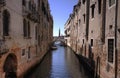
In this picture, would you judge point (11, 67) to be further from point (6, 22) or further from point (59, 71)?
point (59, 71)

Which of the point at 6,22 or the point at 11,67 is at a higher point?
the point at 6,22

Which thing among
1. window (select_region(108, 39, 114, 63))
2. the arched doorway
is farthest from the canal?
window (select_region(108, 39, 114, 63))

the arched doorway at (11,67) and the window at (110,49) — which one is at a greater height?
the window at (110,49)

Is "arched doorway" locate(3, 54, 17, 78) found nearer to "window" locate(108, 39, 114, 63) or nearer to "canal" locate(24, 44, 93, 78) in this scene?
"canal" locate(24, 44, 93, 78)

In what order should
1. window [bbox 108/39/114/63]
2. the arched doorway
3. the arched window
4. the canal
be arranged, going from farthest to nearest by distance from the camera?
1. the canal
2. the arched doorway
3. window [bbox 108/39/114/63]
4. the arched window

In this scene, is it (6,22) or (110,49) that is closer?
(6,22)

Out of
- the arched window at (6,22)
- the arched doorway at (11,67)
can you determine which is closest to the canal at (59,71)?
the arched doorway at (11,67)

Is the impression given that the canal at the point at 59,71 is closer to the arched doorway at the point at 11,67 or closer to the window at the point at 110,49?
the arched doorway at the point at 11,67

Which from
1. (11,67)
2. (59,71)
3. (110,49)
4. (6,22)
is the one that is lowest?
(59,71)

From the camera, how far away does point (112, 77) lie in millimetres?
11734

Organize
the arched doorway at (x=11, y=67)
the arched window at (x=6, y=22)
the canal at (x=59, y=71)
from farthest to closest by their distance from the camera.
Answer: the canal at (x=59, y=71)
the arched doorway at (x=11, y=67)
the arched window at (x=6, y=22)

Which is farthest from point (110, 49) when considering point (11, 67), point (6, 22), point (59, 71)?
point (59, 71)

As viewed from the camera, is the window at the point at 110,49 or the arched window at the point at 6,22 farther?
the window at the point at 110,49

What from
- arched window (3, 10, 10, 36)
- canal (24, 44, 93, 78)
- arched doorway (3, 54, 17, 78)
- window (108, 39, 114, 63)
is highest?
arched window (3, 10, 10, 36)
